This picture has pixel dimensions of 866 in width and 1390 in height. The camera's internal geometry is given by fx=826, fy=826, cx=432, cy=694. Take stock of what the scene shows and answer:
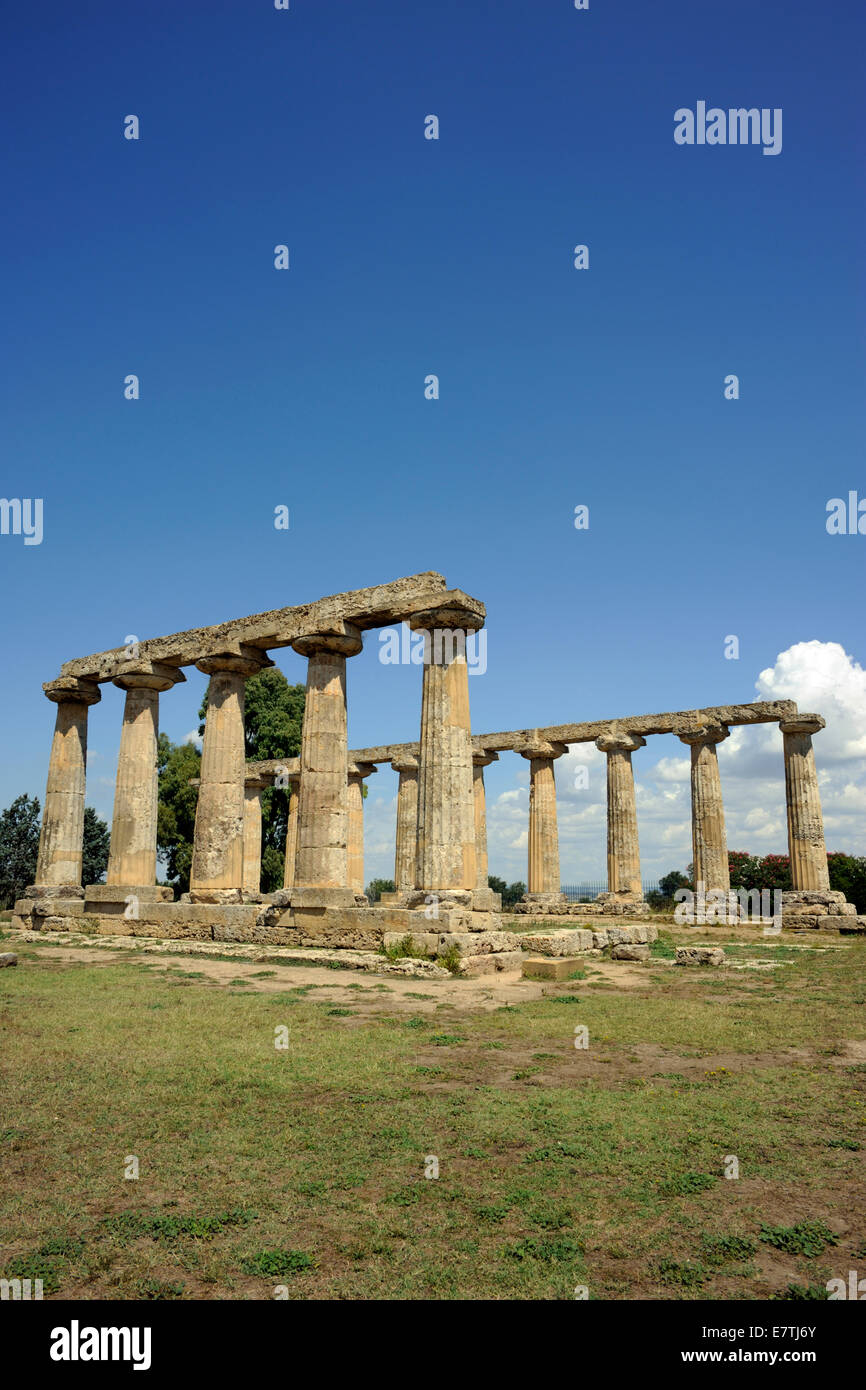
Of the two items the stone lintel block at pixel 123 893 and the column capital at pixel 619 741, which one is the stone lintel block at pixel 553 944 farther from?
A: the column capital at pixel 619 741

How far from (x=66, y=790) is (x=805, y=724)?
2720 cm

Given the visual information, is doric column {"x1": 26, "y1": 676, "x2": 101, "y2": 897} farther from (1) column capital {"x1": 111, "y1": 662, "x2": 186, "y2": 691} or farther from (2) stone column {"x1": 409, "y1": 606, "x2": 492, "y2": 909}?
(2) stone column {"x1": 409, "y1": 606, "x2": 492, "y2": 909}

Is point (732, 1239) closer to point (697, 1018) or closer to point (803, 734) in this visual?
point (697, 1018)

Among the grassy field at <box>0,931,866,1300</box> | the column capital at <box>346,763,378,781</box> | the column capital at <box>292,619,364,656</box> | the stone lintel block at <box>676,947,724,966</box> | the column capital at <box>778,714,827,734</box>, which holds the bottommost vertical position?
the stone lintel block at <box>676,947,724,966</box>

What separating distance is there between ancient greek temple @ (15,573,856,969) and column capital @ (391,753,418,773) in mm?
8540

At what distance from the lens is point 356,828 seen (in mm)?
39531

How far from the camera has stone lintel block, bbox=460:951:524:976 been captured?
16.0 metres

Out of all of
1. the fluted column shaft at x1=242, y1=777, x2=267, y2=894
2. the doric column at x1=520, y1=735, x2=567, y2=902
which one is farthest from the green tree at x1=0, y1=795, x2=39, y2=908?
the doric column at x1=520, y1=735, x2=567, y2=902

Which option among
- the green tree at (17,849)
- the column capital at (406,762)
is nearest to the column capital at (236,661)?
the column capital at (406,762)

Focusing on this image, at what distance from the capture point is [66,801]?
26.1 metres

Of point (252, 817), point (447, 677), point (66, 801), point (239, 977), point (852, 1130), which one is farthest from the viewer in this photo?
point (252, 817)

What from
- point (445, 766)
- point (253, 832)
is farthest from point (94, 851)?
point (445, 766)
